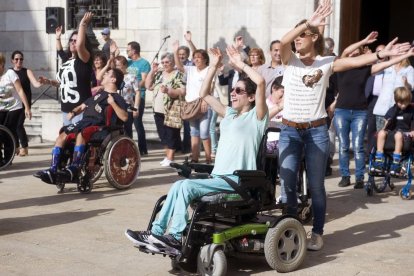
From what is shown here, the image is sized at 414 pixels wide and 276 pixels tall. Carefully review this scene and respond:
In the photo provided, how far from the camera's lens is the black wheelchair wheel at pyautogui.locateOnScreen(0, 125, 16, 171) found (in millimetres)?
11734

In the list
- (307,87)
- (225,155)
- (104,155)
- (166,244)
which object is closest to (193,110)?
(104,155)

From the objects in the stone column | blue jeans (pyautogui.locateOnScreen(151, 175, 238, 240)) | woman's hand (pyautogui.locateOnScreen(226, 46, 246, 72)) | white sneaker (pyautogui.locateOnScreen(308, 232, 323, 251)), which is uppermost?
the stone column

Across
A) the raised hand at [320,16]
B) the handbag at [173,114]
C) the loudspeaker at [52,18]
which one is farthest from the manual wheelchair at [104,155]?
the loudspeaker at [52,18]

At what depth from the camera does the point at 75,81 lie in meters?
10.3

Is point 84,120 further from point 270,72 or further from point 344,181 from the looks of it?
point 344,181

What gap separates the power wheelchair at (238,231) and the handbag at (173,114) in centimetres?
575

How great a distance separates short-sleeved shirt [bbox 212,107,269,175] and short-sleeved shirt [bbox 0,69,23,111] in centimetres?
667

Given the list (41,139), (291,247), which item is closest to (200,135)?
(41,139)

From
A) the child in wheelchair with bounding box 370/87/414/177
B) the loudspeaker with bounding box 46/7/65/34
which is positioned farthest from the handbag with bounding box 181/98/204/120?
the loudspeaker with bounding box 46/7/65/34

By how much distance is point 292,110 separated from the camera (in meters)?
7.08

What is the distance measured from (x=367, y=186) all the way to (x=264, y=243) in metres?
3.90

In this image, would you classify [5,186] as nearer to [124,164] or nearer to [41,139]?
[124,164]

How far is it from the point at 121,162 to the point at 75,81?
118 centimetres

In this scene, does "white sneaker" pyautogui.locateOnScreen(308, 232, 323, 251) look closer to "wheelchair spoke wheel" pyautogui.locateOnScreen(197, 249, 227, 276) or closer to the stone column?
"wheelchair spoke wheel" pyautogui.locateOnScreen(197, 249, 227, 276)
